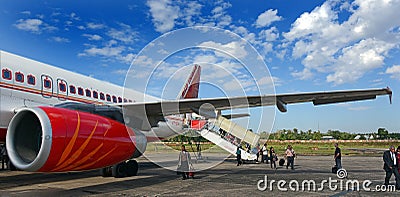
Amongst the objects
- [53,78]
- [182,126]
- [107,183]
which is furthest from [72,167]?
[182,126]

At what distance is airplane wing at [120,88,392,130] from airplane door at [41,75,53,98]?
2.44 m

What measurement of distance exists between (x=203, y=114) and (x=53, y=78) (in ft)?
18.2

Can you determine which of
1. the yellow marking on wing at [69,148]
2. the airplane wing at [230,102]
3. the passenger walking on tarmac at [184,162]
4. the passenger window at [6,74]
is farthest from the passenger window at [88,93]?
the yellow marking on wing at [69,148]

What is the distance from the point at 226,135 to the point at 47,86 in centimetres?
1866

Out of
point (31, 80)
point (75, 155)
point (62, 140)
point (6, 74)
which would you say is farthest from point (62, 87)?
point (62, 140)

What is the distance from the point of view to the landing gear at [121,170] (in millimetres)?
12963

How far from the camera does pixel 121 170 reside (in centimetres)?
1313

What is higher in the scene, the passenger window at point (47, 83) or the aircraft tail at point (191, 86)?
the aircraft tail at point (191, 86)

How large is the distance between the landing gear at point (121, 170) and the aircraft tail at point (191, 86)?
9373mm

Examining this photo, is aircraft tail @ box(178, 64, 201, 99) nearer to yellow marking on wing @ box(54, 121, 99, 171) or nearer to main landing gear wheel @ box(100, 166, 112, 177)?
main landing gear wheel @ box(100, 166, 112, 177)

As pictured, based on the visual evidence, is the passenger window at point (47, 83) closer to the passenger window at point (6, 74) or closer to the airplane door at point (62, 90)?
the airplane door at point (62, 90)

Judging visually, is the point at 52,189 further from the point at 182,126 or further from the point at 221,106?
the point at 182,126

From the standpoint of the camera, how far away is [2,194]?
30.2 ft

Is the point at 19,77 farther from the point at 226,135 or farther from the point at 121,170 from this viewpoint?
the point at 226,135
